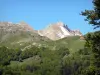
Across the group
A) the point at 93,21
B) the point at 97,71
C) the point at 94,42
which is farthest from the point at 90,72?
the point at 93,21

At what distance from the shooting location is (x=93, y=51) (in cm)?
2478

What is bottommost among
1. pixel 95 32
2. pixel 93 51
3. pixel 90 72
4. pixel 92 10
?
pixel 90 72

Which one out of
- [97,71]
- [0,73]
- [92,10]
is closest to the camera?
[97,71]

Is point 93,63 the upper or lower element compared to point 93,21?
lower

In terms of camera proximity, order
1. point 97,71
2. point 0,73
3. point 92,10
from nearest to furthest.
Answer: point 97,71 → point 92,10 → point 0,73

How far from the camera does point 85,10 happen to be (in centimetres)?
2566

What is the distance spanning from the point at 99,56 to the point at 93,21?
3.11 metres

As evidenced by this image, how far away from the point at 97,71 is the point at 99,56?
1.52 meters

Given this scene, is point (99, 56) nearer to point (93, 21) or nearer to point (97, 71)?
point (97, 71)

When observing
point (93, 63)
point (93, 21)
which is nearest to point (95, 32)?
point (93, 21)

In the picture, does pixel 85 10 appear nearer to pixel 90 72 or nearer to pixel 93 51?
pixel 93 51

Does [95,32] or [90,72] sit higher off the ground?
[95,32]

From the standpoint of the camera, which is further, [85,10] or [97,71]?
[85,10]

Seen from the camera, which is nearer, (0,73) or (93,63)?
(93,63)
